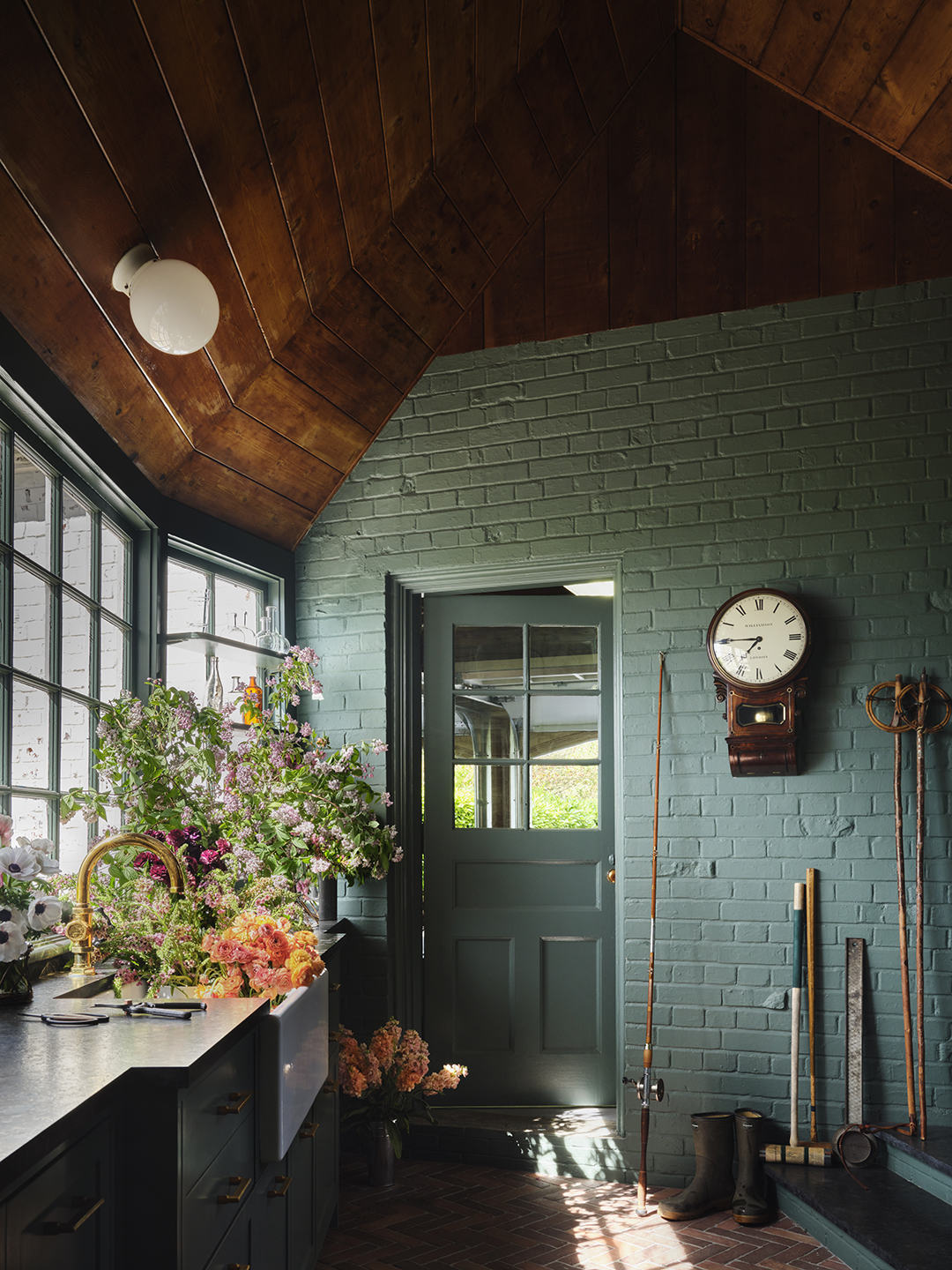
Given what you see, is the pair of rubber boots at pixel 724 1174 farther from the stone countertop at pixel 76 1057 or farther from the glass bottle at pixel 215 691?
the glass bottle at pixel 215 691

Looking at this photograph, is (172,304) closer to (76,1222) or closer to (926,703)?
(76,1222)

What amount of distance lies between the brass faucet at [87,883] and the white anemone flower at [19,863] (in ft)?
0.57

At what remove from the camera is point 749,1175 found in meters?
3.25

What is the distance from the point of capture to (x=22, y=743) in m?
2.49

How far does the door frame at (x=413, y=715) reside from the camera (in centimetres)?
380

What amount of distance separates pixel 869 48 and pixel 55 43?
2.59m

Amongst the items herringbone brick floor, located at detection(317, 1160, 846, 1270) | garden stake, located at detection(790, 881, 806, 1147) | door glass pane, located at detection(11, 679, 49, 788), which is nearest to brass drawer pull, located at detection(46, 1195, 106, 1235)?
door glass pane, located at detection(11, 679, 49, 788)

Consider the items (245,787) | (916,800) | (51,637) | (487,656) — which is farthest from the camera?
(487,656)

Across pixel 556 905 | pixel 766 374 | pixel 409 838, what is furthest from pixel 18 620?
pixel 766 374

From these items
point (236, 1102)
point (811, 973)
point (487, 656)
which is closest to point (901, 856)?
point (811, 973)

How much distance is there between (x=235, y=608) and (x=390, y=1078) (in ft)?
5.90

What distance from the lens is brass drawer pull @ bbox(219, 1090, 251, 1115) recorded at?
5.99 ft

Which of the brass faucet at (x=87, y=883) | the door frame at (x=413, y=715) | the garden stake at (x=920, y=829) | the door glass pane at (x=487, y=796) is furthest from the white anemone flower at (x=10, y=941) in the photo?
the garden stake at (x=920, y=829)

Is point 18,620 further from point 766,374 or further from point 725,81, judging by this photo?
point 725,81
